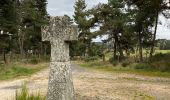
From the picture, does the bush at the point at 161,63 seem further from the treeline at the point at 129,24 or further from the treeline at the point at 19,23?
the treeline at the point at 19,23

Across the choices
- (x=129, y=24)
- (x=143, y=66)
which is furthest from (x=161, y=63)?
(x=129, y=24)

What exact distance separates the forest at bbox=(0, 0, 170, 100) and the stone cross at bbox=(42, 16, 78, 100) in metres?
9.91

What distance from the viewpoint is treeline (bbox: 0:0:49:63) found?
37375 mm

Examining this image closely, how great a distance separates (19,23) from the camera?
4150 cm

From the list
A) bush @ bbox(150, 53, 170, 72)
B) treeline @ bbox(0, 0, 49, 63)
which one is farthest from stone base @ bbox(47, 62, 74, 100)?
bush @ bbox(150, 53, 170, 72)

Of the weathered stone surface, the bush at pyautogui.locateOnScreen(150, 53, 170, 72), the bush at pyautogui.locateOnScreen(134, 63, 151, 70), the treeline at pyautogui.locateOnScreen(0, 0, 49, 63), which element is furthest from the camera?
the treeline at pyautogui.locateOnScreen(0, 0, 49, 63)

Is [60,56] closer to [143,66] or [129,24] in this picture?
[143,66]

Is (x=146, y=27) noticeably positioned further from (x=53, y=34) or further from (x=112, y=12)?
(x=53, y=34)

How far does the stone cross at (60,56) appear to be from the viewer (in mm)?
8016

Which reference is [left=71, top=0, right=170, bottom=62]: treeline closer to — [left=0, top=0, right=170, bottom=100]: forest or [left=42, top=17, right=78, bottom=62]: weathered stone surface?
[left=0, top=0, right=170, bottom=100]: forest

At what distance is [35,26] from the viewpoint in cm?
6316

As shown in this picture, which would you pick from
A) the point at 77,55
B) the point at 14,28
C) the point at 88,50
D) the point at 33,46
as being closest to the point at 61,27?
the point at 14,28

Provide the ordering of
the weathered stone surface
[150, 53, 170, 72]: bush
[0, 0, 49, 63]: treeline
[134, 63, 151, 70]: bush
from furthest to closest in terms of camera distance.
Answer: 1. [0, 0, 49, 63]: treeline
2. [134, 63, 151, 70]: bush
3. [150, 53, 170, 72]: bush
4. the weathered stone surface

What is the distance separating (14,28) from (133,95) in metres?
25.2
